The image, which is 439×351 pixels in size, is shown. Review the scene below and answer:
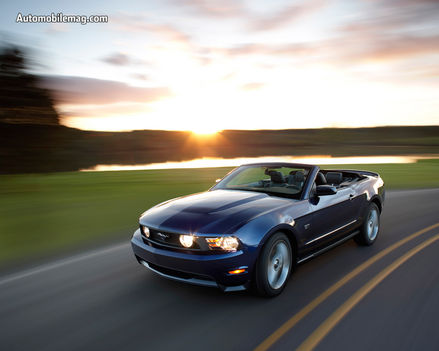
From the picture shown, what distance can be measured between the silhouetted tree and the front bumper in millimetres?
10847

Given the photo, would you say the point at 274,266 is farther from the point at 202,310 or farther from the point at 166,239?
the point at 166,239

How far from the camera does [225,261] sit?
11.6 feet

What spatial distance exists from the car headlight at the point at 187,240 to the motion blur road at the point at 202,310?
65 cm

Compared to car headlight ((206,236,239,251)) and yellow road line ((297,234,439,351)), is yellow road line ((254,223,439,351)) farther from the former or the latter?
car headlight ((206,236,239,251))

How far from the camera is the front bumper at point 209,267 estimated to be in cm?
354

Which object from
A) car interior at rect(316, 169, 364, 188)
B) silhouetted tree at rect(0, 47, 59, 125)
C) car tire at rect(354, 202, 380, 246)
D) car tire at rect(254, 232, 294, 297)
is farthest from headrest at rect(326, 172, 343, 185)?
silhouetted tree at rect(0, 47, 59, 125)

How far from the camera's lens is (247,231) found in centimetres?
364

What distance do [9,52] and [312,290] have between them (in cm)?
1241

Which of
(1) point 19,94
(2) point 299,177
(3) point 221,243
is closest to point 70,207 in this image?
(1) point 19,94

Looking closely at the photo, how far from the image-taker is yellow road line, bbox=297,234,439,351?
3.01 metres

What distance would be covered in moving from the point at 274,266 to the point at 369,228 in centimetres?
268

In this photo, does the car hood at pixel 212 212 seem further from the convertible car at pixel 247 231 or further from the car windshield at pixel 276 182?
the car windshield at pixel 276 182

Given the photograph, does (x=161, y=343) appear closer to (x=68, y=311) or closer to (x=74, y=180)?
(x=68, y=311)

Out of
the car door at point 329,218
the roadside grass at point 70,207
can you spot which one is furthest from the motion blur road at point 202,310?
the roadside grass at point 70,207
